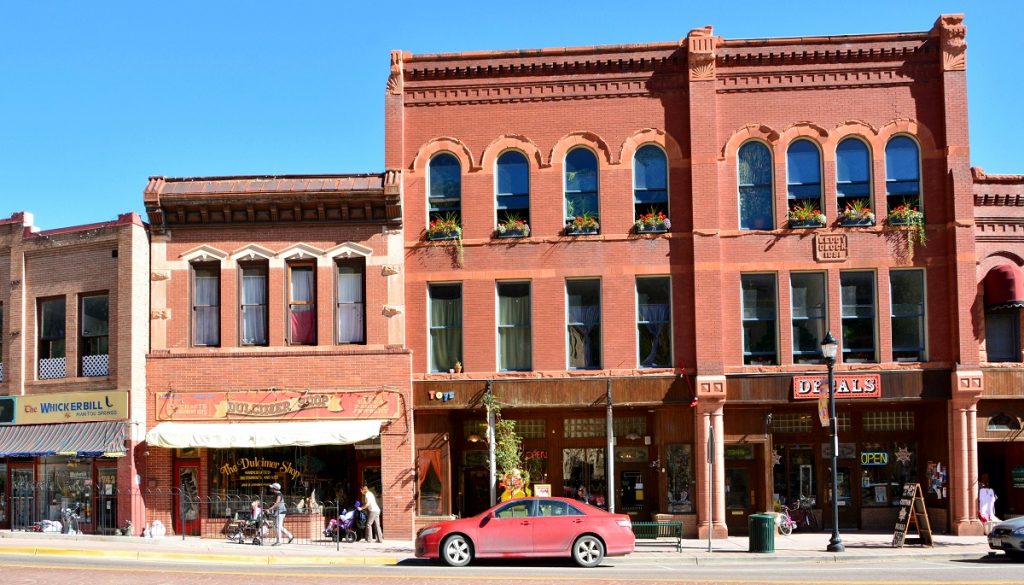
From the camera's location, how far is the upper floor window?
29438 millimetres

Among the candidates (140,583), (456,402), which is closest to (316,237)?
(456,402)

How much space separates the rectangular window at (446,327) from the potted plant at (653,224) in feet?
16.1

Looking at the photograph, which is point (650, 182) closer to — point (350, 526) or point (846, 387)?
point (846, 387)

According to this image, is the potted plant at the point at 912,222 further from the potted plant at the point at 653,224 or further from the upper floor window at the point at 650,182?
the upper floor window at the point at 650,182

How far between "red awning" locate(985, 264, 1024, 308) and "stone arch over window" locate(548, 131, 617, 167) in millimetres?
10236

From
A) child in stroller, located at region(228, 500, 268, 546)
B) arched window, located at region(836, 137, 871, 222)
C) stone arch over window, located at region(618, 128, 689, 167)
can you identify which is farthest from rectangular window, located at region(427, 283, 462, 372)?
arched window, located at region(836, 137, 871, 222)

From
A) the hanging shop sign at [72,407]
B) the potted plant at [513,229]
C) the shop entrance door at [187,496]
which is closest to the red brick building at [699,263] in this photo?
the potted plant at [513,229]

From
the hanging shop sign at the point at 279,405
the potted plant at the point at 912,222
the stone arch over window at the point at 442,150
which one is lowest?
the hanging shop sign at the point at 279,405

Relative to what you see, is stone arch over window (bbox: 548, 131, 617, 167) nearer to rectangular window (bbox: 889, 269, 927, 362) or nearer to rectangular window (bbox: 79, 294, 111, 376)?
rectangular window (bbox: 889, 269, 927, 362)

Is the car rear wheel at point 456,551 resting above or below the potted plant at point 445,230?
below

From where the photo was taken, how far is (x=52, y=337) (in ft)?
99.0

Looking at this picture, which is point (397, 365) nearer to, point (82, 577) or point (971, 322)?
point (82, 577)

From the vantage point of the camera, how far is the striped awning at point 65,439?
28.8 meters

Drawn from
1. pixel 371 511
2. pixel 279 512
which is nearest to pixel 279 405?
pixel 279 512
